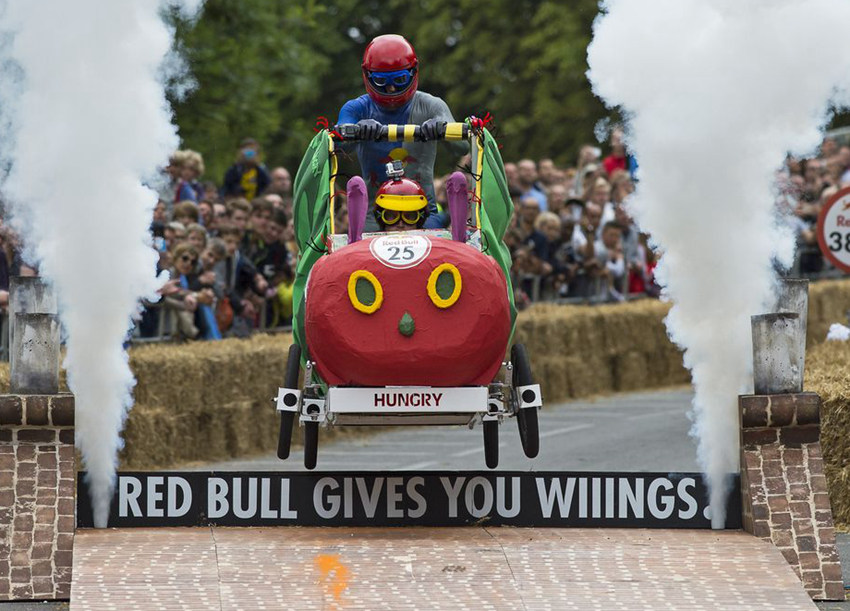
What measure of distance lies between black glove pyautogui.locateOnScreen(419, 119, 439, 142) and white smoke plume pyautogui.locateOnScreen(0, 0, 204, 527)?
5.20 ft

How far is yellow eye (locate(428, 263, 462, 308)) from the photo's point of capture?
1254cm

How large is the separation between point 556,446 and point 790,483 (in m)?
7.54

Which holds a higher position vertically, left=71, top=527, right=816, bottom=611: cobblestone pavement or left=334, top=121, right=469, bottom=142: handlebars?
left=334, top=121, right=469, bottom=142: handlebars

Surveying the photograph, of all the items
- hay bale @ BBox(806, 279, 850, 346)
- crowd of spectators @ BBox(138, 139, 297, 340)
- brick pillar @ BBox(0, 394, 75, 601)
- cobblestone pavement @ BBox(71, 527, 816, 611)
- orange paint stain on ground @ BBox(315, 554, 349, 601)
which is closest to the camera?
cobblestone pavement @ BBox(71, 527, 816, 611)

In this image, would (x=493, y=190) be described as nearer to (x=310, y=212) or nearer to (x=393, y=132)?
(x=393, y=132)

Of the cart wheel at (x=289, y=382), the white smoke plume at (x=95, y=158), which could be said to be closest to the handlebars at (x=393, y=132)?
the white smoke plume at (x=95, y=158)

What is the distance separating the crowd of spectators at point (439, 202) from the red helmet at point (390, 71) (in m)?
2.20

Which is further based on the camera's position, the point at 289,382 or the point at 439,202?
the point at 439,202

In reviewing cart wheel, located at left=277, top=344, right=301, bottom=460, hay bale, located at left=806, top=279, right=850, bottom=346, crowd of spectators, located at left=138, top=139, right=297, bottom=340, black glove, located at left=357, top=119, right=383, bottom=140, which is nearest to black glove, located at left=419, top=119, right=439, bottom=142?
black glove, located at left=357, top=119, right=383, bottom=140

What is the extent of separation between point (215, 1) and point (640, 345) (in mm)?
7682

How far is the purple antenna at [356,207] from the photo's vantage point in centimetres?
1336

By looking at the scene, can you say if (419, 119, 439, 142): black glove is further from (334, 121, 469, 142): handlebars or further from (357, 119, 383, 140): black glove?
(357, 119, 383, 140): black glove

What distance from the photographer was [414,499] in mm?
13062

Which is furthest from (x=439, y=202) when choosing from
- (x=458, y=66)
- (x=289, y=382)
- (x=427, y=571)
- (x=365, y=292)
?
(x=458, y=66)
